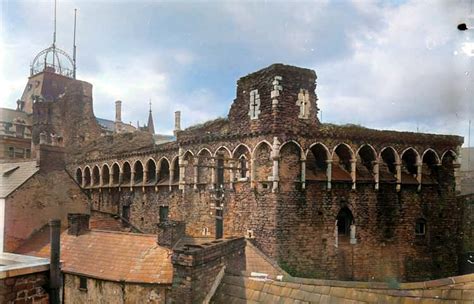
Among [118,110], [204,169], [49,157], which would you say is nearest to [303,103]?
Result: [204,169]

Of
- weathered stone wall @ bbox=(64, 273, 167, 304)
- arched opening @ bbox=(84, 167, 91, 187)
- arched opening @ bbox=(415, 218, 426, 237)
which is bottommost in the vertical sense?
weathered stone wall @ bbox=(64, 273, 167, 304)

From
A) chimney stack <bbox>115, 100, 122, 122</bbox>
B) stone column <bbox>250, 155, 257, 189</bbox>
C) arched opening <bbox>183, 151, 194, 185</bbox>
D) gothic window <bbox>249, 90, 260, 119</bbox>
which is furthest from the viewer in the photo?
chimney stack <bbox>115, 100, 122, 122</bbox>

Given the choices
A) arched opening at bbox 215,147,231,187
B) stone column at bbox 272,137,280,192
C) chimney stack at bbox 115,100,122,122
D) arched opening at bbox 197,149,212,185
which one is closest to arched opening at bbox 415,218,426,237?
stone column at bbox 272,137,280,192

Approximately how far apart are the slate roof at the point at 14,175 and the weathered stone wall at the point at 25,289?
1151cm

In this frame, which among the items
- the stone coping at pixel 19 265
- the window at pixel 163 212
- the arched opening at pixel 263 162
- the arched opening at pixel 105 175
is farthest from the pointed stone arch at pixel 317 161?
the arched opening at pixel 105 175

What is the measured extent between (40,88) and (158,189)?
77.5 ft

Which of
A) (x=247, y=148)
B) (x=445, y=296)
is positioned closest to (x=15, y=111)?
(x=247, y=148)

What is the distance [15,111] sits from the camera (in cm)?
3766

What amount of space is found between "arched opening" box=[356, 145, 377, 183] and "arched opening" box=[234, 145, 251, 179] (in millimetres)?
4316

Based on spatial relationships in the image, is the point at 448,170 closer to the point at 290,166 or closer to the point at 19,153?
the point at 290,166

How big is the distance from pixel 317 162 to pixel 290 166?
1.52m

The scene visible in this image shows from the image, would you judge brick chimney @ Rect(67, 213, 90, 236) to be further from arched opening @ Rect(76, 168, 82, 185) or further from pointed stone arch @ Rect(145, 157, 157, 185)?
arched opening @ Rect(76, 168, 82, 185)

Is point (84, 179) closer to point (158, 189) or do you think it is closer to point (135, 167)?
point (135, 167)

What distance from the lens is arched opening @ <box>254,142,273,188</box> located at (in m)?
14.0
